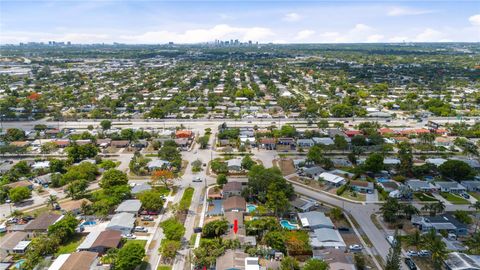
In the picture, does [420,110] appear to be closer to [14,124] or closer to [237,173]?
[237,173]

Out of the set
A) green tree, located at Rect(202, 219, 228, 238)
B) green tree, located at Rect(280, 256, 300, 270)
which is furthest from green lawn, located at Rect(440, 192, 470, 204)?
green tree, located at Rect(202, 219, 228, 238)

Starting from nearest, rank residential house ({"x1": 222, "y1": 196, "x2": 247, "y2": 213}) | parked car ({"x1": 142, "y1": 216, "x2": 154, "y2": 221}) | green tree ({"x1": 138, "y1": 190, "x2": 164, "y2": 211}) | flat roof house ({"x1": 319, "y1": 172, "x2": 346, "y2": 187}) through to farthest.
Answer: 1. parked car ({"x1": 142, "y1": 216, "x2": 154, "y2": 221})
2. residential house ({"x1": 222, "y1": 196, "x2": 247, "y2": 213})
3. green tree ({"x1": 138, "y1": 190, "x2": 164, "y2": 211})
4. flat roof house ({"x1": 319, "y1": 172, "x2": 346, "y2": 187})

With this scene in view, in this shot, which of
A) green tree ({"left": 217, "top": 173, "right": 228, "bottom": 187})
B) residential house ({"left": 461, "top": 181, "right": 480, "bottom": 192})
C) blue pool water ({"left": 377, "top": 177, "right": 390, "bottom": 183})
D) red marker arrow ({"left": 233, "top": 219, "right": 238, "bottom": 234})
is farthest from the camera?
blue pool water ({"left": 377, "top": 177, "right": 390, "bottom": 183})

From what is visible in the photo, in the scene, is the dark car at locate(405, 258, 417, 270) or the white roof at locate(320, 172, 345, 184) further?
the white roof at locate(320, 172, 345, 184)

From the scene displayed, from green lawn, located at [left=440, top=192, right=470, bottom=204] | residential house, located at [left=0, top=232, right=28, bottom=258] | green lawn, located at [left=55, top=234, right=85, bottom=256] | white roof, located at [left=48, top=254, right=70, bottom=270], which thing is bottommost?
green lawn, located at [left=55, top=234, right=85, bottom=256]

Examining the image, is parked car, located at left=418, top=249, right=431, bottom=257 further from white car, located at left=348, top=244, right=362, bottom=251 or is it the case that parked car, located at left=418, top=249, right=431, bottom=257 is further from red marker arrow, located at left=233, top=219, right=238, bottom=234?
red marker arrow, located at left=233, top=219, right=238, bottom=234

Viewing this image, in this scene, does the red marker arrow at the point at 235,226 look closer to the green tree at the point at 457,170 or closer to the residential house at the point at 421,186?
the residential house at the point at 421,186
